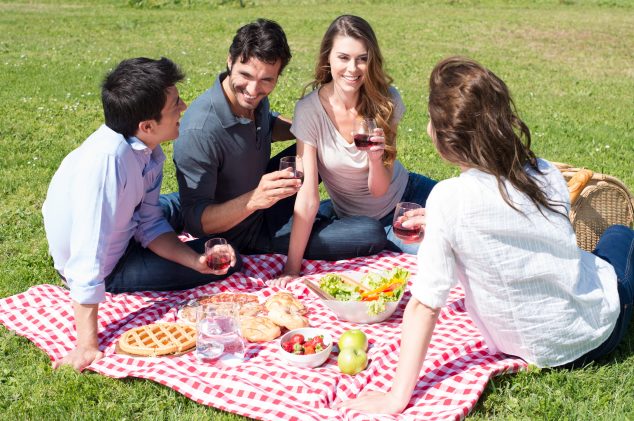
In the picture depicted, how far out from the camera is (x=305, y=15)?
2194cm

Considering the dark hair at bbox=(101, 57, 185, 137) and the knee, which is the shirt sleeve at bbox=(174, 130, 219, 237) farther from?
the knee

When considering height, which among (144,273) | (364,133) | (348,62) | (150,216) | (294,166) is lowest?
(144,273)

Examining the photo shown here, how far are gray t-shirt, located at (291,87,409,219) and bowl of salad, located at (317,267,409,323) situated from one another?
0.94 metres

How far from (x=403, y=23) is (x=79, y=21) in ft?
27.8

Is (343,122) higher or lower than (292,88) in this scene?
higher

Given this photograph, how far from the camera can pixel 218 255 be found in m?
4.69

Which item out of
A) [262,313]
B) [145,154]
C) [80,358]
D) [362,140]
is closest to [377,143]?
[362,140]

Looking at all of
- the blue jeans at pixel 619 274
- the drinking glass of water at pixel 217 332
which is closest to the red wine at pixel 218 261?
the drinking glass of water at pixel 217 332

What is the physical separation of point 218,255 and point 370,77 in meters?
1.78

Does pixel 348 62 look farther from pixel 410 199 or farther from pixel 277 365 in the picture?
pixel 277 365

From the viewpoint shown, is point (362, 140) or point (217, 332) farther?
point (362, 140)

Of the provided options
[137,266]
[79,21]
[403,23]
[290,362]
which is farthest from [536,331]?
[79,21]

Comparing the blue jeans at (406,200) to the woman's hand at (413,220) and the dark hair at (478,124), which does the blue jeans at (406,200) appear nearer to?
the woman's hand at (413,220)

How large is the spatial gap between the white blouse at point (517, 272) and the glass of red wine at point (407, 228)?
0.57 m
